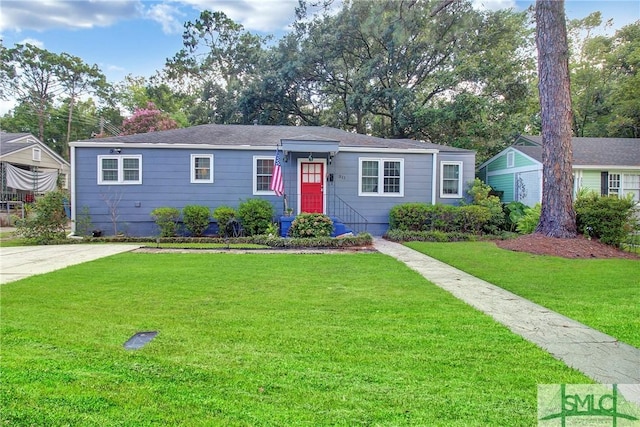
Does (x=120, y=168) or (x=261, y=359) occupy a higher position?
(x=120, y=168)

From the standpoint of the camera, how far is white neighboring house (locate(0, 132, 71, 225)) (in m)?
18.2

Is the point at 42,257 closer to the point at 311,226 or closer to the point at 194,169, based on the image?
the point at 194,169

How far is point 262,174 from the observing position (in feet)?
43.1

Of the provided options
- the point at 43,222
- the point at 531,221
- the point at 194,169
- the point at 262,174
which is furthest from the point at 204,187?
the point at 531,221

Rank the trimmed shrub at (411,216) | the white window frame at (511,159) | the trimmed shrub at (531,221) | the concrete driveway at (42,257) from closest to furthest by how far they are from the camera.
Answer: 1. the concrete driveway at (42,257)
2. the trimmed shrub at (531,221)
3. the trimmed shrub at (411,216)
4. the white window frame at (511,159)

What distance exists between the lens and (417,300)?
15.5ft

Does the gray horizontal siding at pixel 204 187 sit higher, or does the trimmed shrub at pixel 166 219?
the gray horizontal siding at pixel 204 187

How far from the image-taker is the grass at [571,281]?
13.3ft

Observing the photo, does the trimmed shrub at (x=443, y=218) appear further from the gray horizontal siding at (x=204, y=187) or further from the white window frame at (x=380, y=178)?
the white window frame at (x=380, y=178)

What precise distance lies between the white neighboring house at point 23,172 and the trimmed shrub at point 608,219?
853 inches

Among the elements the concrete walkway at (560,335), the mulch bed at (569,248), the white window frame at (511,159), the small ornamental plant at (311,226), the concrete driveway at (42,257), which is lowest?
the concrete walkway at (560,335)

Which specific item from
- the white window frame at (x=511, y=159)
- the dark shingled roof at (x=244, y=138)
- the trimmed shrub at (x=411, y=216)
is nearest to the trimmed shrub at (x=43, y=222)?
the dark shingled roof at (x=244, y=138)

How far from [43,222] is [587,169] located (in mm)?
19548

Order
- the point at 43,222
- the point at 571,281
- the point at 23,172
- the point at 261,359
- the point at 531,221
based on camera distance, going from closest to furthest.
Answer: the point at 261,359 → the point at 571,281 → the point at 43,222 → the point at 531,221 → the point at 23,172
